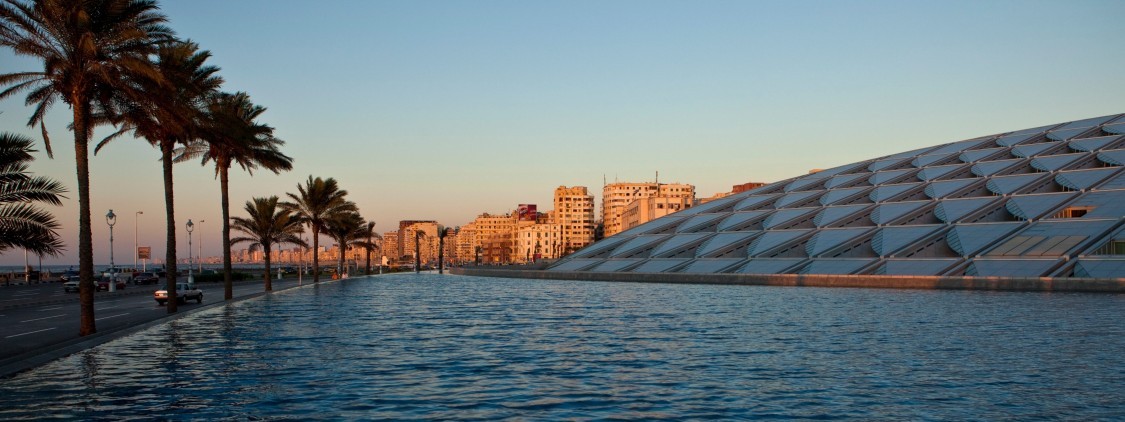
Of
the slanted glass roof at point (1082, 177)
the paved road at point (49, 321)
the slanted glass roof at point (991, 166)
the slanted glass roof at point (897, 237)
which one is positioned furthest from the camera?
the slanted glass roof at point (991, 166)

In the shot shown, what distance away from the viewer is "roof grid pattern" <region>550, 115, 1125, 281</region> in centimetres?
4766

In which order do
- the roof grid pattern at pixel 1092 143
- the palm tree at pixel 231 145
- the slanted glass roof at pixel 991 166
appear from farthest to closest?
1. the slanted glass roof at pixel 991 166
2. the roof grid pattern at pixel 1092 143
3. the palm tree at pixel 231 145

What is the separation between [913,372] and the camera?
60.5 ft

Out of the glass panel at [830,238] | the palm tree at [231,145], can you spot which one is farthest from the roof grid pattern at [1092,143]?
the palm tree at [231,145]

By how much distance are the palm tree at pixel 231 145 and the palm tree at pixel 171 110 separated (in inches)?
45.8

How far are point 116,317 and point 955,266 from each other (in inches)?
1563

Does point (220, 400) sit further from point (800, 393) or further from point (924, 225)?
point (924, 225)

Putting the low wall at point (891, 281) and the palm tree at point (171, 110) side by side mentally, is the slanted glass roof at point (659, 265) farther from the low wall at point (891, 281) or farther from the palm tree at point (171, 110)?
the palm tree at point (171, 110)

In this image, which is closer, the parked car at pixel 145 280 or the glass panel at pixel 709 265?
the glass panel at pixel 709 265

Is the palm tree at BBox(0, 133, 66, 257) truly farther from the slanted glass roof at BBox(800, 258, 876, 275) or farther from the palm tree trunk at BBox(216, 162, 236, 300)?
the slanted glass roof at BBox(800, 258, 876, 275)

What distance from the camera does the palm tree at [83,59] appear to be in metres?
25.5

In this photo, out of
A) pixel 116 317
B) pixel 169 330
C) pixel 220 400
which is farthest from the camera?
pixel 116 317

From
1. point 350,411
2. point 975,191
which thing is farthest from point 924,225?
point 350,411

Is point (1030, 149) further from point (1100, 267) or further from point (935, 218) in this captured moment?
point (1100, 267)
